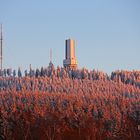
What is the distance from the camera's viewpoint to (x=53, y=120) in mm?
52188

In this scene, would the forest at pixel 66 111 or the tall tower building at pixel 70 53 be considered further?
the tall tower building at pixel 70 53

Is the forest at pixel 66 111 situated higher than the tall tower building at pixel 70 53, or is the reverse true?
the tall tower building at pixel 70 53

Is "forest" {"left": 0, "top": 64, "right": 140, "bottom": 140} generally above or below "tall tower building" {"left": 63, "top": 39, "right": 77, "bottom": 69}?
below

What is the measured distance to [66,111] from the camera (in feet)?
176

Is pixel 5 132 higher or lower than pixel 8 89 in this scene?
lower

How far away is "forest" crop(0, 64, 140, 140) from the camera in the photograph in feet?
165

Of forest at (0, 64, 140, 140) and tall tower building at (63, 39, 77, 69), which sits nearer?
forest at (0, 64, 140, 140)

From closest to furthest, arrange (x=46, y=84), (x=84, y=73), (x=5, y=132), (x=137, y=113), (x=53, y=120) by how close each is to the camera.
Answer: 1. (x=5, y=132)
2. (x=53, y=120)
3. (x=137, y=113)
4. (x=46, y=84)
5. (x=84, y=73)

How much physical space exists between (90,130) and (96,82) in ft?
74.5

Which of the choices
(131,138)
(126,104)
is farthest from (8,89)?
(131,138)

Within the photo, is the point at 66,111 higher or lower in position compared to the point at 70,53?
lower

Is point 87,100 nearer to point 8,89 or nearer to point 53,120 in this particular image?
point 53,120

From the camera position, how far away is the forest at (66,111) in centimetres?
5016

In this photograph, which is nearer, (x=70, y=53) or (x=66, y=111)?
(x=66, y=111)
